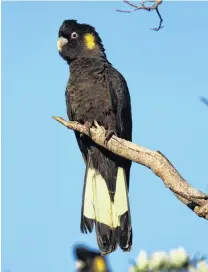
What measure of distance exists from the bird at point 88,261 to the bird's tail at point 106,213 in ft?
8.53

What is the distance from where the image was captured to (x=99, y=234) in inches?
165

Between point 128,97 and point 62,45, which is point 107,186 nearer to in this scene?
point 128,97

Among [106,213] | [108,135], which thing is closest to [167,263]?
[108,135]

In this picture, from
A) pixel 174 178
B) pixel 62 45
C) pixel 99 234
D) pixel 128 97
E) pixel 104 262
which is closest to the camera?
pixel 104 262

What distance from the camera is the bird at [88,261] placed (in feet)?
3.92

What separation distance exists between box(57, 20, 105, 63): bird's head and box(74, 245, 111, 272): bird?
4.24 m

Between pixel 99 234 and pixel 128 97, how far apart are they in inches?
62.1

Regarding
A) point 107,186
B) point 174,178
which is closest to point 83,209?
point 107,186

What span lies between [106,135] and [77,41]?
190 centimetres

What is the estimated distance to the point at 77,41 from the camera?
5.68m

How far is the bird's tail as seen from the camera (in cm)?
413

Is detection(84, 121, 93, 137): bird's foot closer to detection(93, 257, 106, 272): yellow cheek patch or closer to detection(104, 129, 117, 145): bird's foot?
detection(104, 129, 117, 145): bird's foot

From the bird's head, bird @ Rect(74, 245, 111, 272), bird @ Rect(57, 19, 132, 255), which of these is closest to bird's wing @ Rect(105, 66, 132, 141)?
bird @ Rect(57, 19, 132, 255)

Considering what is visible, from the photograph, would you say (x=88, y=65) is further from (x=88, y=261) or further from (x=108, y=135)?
(x=88, y=261)
